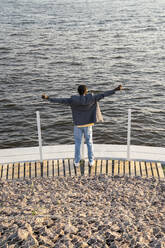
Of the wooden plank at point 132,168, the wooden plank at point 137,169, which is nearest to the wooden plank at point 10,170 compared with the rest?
the wooden plank at point 132,168

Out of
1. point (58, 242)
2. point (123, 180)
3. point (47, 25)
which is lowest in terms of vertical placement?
point (123, 180)

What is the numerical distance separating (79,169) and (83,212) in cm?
241

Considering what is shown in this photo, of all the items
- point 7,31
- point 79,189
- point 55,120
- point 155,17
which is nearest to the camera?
point 79,189

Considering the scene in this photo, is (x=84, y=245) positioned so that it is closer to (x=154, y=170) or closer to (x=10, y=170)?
(x=154, y=170)

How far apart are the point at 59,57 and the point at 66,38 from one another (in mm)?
6907

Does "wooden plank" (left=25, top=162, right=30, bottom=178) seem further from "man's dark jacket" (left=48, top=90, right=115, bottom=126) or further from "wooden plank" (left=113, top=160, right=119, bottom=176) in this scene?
"wooden plank" (left=113, top=160, right=119, bottom=176)

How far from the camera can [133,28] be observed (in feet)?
119

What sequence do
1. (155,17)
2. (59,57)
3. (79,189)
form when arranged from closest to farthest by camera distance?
(79,189) < (59,57) < (155,17)

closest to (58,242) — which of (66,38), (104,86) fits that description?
(104,86)

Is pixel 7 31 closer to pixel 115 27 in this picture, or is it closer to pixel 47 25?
pixel 47 25

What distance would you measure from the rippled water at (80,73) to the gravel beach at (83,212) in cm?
594

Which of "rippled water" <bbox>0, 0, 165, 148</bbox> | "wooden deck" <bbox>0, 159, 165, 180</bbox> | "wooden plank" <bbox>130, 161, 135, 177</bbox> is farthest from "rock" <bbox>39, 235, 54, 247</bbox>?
"rippled water" <bbox>0, 0, 165, 148</bbox>

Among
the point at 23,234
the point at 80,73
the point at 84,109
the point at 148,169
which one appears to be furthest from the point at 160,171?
the point at 80,73

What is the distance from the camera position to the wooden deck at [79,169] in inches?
312
